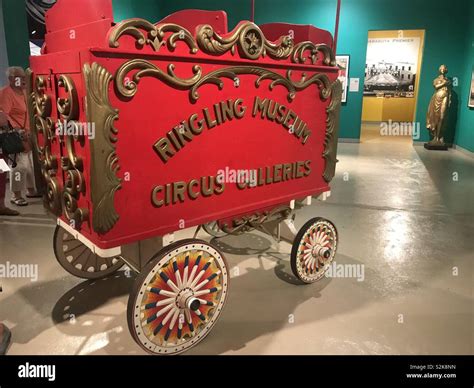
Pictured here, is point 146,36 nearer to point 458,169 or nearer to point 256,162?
point 256,162

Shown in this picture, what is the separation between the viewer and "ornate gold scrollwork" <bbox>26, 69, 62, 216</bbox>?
7.24 ft

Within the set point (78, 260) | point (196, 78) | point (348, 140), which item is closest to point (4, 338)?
point (78, 260)

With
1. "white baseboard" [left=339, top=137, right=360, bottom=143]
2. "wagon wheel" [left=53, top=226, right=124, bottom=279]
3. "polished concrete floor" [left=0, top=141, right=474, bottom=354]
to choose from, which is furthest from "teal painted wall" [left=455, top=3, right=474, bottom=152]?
"wagon wheel" [left=53, top=226, right=124, bottom=279]

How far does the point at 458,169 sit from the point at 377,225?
4073 mm

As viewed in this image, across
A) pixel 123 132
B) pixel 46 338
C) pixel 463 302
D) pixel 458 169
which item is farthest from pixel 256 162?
pixel 458 169

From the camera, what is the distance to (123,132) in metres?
1.91

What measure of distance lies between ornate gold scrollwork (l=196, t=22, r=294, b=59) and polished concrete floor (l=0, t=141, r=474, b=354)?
1.68 metres

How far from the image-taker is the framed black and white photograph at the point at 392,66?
44.3 feet

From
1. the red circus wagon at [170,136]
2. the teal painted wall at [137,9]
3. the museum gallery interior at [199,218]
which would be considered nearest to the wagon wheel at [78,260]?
the museum gallery interior at [199,218]

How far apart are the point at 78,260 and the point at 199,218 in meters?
1.28

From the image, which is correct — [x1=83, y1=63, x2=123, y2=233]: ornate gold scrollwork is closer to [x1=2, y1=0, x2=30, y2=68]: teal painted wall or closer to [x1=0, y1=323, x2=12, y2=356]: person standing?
[x1=0, y1=323, x2=12, y2=356]: person standing

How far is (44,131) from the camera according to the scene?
2266 millimetres

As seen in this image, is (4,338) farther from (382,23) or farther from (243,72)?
(382,23)

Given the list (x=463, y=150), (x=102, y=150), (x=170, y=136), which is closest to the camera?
(x=102, y=150)
